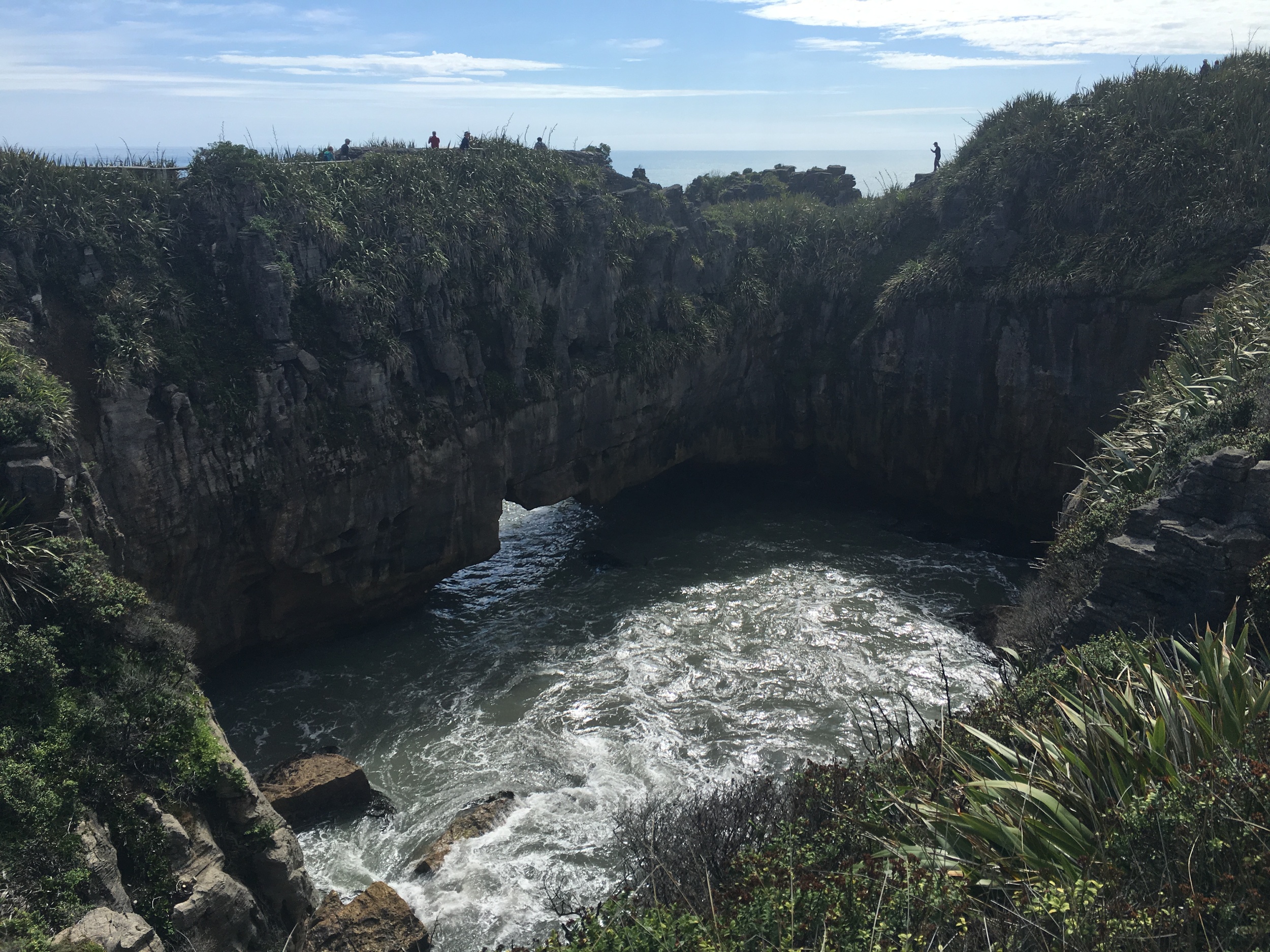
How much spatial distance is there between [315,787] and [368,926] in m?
4.31

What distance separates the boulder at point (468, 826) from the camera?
657 inches

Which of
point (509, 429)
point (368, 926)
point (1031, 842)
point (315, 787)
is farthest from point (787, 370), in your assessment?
point (1031, 842)

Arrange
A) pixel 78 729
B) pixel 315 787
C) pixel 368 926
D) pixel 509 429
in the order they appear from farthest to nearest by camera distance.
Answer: pixel 509 429 < pixel 315 787 < pixel 368 926 < pixel 78 729

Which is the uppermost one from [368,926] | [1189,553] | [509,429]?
[1189,553]

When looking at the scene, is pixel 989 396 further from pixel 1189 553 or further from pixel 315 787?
pixel 315 787

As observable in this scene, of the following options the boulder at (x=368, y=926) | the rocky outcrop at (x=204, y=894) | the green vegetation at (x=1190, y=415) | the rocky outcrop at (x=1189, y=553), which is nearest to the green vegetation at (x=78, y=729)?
the rocky outcrop at (x=204, y=894)

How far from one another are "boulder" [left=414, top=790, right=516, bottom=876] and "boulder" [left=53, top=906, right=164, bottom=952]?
242 inches

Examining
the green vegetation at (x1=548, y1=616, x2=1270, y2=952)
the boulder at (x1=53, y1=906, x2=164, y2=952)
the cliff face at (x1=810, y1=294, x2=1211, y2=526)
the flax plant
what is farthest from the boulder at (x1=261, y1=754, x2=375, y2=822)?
the cliff face at (x1=810, y1=294, x2=1211, y2=526)

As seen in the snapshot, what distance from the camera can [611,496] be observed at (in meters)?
32.2

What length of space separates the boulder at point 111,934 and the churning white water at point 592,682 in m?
5.52

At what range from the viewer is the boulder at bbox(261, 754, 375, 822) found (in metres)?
17.8

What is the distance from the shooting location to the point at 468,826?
57.5 feet

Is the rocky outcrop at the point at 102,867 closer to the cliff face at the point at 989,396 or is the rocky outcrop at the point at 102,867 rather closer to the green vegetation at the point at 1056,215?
the cliff face at the point at 989,396

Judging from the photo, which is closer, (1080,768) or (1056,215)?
(1080,768)
